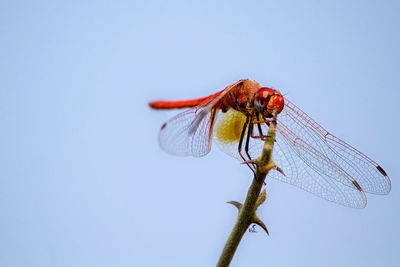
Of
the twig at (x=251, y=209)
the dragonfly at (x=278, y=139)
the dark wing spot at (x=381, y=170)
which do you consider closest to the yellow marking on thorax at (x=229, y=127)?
the dragonfly at (x=278, y=139)

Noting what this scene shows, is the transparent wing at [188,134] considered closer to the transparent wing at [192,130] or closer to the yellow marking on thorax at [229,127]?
the transparent wing at [192,130]

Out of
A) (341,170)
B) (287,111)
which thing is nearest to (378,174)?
(341,170)

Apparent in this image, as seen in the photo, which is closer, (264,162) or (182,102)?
(264,162)

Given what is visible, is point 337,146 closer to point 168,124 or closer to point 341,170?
point 341,170

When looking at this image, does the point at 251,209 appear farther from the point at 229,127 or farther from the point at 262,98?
the point at 229,127

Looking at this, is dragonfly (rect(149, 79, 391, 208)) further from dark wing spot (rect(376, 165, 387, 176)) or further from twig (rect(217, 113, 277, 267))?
twig (rect(217, 113, 277, 267))

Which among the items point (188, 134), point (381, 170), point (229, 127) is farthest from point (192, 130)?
point (381, 170)

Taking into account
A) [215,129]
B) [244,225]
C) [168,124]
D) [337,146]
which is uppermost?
[337,146]
